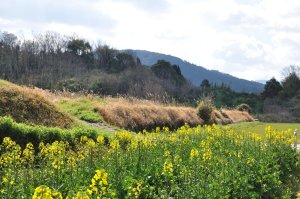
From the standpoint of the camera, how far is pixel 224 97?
61.5m

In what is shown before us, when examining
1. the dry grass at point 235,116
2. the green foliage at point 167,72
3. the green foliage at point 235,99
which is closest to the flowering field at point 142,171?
the dry grass at point 235,116

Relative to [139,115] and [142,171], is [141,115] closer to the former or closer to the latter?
[139,115]

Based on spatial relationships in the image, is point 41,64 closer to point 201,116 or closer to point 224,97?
point 224,97

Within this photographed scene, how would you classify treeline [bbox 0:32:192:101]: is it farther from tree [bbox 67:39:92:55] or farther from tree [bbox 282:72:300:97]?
tree [bbox 282:72:300:97]

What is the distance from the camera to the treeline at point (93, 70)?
47594 millimetres

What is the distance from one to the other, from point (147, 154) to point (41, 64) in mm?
48607

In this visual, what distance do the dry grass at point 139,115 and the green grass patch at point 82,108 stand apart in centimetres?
44

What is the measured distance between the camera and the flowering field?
5.59m

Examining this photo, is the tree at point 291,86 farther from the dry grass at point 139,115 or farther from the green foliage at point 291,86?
the dry grass at point 139,115

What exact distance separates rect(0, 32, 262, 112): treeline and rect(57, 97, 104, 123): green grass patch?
21038 millimetres

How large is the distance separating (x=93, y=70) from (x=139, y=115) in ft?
127

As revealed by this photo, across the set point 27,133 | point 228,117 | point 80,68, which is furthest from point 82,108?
point 80,68

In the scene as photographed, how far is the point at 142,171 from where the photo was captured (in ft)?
23.5

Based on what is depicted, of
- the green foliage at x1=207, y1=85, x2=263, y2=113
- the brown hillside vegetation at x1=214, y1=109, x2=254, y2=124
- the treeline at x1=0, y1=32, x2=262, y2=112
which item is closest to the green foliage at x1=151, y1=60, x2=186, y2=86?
the treeline at x1=0, y1=32, x2=262, y2=112
